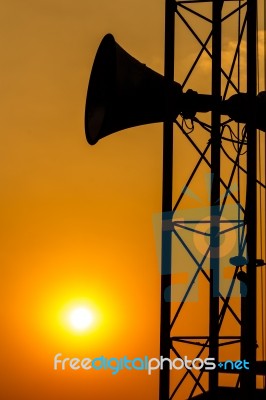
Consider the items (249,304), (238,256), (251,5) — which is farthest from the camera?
(238,256)

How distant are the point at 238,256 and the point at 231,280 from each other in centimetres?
38

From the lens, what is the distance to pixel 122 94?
7445mm

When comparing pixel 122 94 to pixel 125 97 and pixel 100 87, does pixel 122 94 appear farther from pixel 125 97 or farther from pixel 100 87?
pixel 100 87

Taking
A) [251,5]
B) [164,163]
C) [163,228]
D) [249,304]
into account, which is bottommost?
[249,304]

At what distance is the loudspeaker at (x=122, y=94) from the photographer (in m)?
7.40

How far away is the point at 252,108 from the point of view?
7707 millimetres

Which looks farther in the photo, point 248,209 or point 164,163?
point 164,163

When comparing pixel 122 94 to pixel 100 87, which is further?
pixel 100 87

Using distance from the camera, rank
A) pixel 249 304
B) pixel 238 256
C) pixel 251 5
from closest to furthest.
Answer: pixel 249 304
pixel 251 5
pixel 238 256

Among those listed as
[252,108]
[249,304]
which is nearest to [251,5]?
[252,108]

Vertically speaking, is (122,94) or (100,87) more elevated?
(100,87)

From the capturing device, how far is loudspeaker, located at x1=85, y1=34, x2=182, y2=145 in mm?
7398

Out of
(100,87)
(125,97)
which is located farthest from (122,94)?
(100,87)

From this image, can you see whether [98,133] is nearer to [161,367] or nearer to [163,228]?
[163,228]
